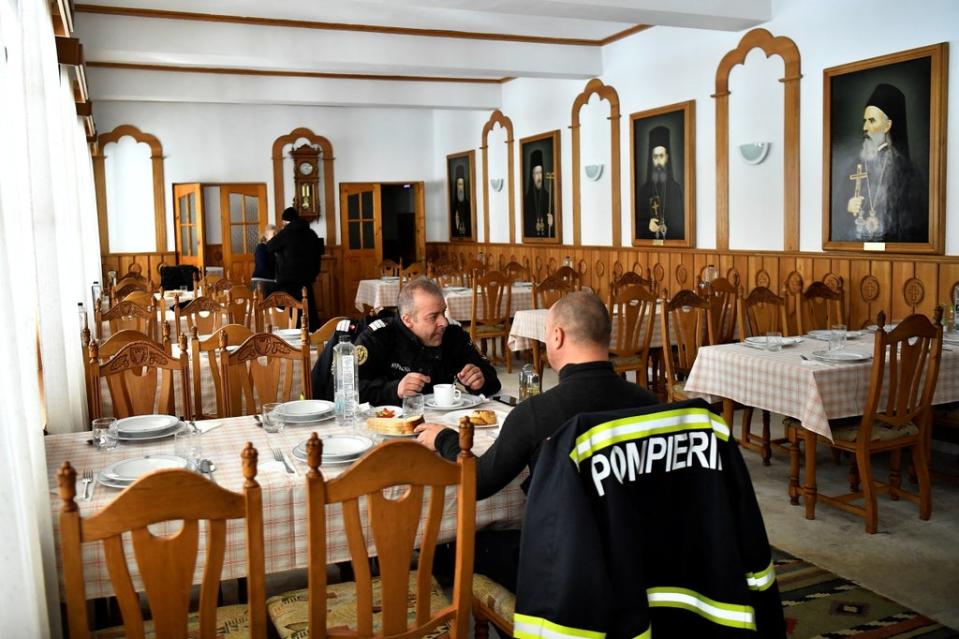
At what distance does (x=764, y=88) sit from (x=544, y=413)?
20.1 ft

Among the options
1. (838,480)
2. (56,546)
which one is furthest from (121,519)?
(838,480)

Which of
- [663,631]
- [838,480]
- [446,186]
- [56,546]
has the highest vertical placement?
[446,186]

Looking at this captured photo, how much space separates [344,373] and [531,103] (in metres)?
9.02

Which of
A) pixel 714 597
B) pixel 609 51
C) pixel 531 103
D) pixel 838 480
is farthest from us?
pixel 531 103

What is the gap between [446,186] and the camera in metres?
14.8

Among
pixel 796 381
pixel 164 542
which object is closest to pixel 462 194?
pixel 796 381

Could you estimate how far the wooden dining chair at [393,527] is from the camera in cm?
198

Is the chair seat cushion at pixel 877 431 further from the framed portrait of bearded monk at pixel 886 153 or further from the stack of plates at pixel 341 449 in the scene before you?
the stack of plates at pixel 341 449

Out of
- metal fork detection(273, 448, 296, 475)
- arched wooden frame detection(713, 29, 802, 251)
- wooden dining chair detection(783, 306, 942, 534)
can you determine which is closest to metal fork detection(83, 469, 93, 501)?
metal fork detection(273, 448, 296, 475)

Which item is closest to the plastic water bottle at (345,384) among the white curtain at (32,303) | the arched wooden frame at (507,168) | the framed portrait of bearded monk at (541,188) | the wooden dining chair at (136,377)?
the wooden dining chair at (136,377)

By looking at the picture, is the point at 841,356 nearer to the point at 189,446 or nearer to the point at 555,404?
the point at 555,404

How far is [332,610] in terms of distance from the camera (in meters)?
2.50

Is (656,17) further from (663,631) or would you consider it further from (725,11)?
(663,631)

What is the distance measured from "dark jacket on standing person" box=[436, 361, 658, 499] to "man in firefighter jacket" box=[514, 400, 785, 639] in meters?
0.41
